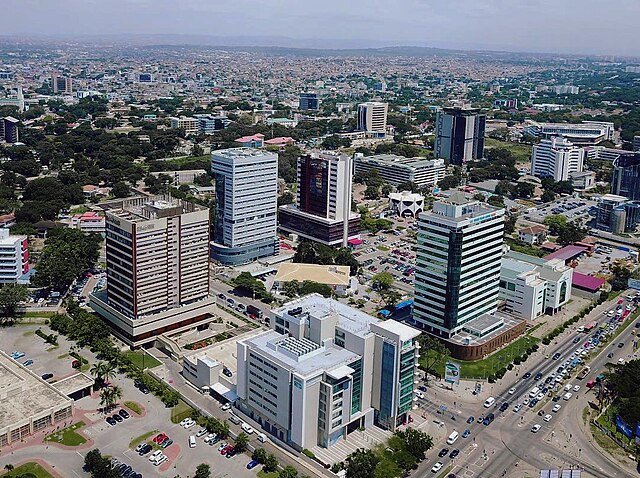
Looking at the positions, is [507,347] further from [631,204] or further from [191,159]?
[191,159]

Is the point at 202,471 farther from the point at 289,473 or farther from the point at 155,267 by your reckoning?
the point at 155,267

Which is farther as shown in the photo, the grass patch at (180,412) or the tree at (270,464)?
the grass patch at (180,412)

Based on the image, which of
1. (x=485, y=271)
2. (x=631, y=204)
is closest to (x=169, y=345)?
(x=485, y=271)

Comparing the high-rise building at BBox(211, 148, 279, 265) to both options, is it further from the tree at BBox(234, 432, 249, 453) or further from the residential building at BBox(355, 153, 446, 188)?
the residential building at BBox(355, 153, 446, 188)

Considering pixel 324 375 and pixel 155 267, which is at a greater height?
pixel 155 267

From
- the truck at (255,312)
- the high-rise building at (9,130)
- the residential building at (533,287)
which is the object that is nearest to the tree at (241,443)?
the truck at (255,312)

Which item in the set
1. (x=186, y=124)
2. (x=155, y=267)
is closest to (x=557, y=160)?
(x=186, y=124)

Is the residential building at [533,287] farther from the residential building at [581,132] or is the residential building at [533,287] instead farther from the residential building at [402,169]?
the residential building at [581,132]
